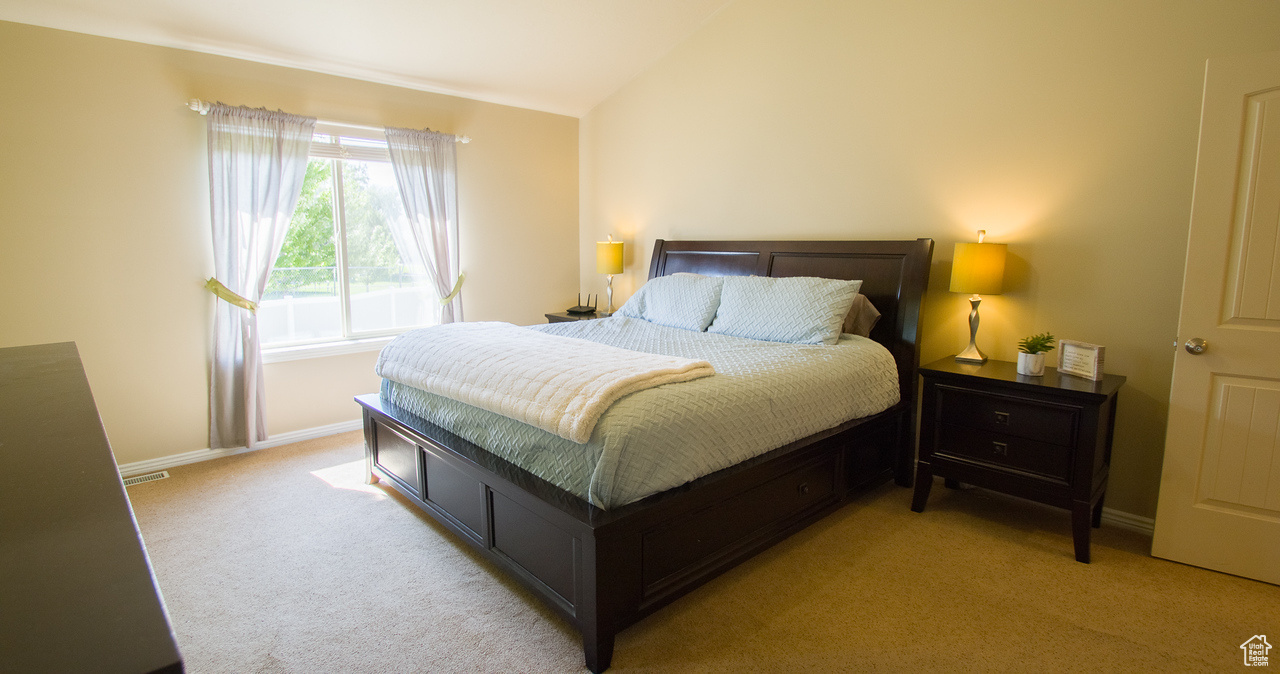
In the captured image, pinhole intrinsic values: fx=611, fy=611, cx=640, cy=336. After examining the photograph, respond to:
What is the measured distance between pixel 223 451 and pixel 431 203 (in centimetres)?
206

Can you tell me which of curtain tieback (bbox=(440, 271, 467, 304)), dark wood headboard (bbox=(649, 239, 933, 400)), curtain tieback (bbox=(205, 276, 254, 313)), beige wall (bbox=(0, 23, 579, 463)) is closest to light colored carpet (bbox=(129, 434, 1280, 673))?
dark wood headboard (bbox=(649, 239, 933, 400))

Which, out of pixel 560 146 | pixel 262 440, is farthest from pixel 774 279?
pixel 262 440

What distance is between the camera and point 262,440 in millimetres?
3850

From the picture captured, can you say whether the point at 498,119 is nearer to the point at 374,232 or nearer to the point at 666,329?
the point at 374,232

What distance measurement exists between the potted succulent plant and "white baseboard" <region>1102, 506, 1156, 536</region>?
0.74 meters

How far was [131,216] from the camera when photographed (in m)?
3.33

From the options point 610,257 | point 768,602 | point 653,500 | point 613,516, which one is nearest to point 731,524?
point 768,602

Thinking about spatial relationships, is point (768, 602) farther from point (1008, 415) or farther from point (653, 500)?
point (1008, 415)

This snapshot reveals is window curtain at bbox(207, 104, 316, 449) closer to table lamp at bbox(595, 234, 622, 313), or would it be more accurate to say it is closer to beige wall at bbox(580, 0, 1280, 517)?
table lamp at bbox(595, 234, 622, 313)

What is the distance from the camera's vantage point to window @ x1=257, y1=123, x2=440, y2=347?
396 cm

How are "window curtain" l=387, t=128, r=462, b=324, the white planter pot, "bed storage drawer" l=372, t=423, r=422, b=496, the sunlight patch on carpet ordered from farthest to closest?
"window curtain" l=387, t=128, r=462, b=324
the sunlight patch on carpet
"bed storage drawer" l=372, t=423, r=422, b=496
the white planter pot

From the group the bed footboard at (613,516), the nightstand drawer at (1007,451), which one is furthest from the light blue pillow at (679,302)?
the nightstand drawer at (1007,451)

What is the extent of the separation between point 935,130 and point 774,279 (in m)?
1.12

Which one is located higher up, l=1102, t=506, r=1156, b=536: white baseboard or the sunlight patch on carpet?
l=1102, t=506, r=1156, b=536: white baseboard
